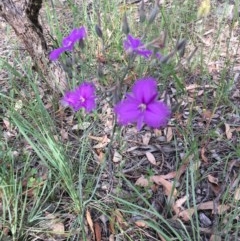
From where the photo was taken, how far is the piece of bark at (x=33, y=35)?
201 centimetres

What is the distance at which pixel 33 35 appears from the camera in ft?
6.81

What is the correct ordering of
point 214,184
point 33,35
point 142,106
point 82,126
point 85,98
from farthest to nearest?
point 33,35 < point 82,126 < point 214,184 < point 85,98 < point 142,106

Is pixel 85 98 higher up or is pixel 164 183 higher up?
pixel 85 98

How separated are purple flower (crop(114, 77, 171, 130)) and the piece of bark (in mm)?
863

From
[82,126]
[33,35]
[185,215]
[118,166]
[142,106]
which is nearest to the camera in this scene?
[142,106]

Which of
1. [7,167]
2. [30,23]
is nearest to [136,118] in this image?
[7,167]

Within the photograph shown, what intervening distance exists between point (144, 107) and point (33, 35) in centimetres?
115

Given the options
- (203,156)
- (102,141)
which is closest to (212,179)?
(203,156)

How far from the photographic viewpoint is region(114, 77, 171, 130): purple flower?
113 centimetres

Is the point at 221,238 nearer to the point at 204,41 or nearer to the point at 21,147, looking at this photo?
the point at 21,147

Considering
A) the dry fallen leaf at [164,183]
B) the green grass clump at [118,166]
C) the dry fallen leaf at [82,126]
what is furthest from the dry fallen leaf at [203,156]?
the dry fallen leaf at [82,126]

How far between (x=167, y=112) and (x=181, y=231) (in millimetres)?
601

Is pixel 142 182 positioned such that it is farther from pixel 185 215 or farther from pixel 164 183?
pixel 185 215

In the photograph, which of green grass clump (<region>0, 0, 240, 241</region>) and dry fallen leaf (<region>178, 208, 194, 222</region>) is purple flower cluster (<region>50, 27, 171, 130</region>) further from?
dry fallen leaf (<region>178, 208, 194, 222</region>)
